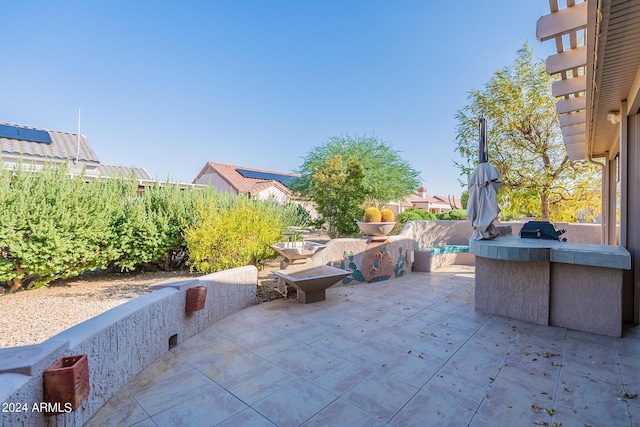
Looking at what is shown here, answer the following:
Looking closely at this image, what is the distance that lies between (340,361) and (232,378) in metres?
1.29

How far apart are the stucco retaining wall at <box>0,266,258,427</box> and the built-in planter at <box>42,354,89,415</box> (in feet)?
0.14

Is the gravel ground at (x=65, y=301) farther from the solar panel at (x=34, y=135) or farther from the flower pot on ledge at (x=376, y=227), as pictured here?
the solar panel at (x=34, y=135)

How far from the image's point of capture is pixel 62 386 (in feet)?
6.41

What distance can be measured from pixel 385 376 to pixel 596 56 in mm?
4233

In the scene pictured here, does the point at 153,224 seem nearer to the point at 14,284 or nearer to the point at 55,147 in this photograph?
the point at 14,284

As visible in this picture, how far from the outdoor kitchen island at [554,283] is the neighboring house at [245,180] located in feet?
49.9

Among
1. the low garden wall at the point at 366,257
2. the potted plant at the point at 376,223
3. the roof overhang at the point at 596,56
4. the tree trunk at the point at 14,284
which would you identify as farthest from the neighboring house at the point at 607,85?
the tree trunk at the point at 14,284

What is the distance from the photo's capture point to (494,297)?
519 centimetres

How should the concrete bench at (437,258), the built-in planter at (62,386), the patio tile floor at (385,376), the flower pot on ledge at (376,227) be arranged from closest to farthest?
the built-in planter at (62,386)
the patio tile floor at (385,376)
the flower pot on ledge at (376,227)
the concrete bench at (437,258)

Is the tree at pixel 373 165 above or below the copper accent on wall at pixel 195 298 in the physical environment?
above

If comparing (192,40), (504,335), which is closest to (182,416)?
(504,335)

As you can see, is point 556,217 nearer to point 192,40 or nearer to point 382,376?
point 382,376

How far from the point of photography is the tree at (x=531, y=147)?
1049 cm

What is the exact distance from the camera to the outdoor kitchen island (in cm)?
418
